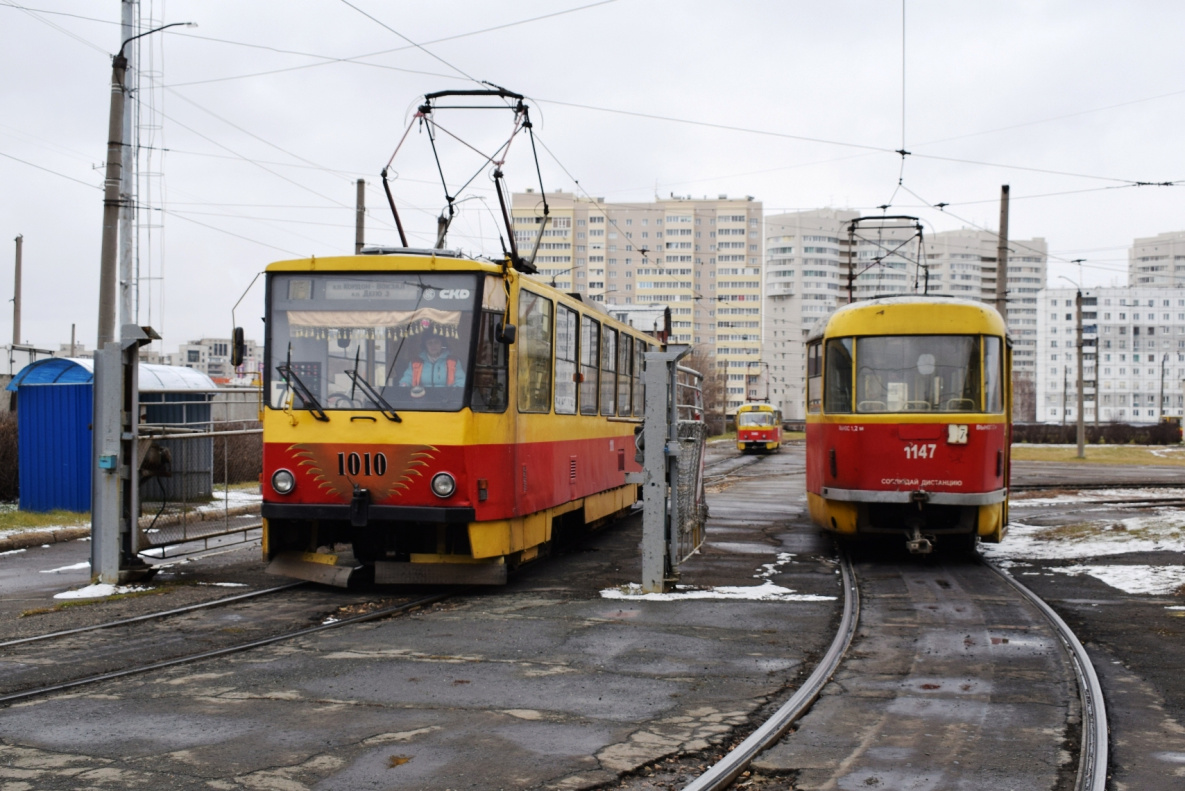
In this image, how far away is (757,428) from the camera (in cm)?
5234

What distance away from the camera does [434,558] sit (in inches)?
411

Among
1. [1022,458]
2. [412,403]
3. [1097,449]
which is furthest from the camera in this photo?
[1097,449]

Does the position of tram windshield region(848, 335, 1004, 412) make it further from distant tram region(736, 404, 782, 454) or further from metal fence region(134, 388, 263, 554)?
distant tram region(736, 404, 782, 454)

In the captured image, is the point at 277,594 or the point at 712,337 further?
the point at 712,337

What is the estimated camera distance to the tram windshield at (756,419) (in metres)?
52.5

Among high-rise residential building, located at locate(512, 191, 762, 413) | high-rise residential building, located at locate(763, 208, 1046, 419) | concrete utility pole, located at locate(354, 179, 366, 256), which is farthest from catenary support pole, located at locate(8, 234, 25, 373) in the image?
high-rise residential building, located at locate(763, 208, 1046, 419)

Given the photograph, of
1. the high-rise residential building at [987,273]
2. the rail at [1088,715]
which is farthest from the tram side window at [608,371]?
the high-rise residential building at [987,273]

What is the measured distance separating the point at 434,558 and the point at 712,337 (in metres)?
117

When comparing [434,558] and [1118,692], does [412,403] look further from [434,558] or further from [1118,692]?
[1118,692]

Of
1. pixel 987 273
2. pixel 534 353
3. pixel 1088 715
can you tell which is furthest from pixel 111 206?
pixel 987 273

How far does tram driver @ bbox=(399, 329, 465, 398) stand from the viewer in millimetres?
10062

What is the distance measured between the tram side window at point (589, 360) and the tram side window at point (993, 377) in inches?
177

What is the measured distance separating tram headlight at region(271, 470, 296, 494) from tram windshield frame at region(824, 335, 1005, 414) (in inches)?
248

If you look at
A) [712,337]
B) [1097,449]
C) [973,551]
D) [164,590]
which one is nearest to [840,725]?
[164,590]
